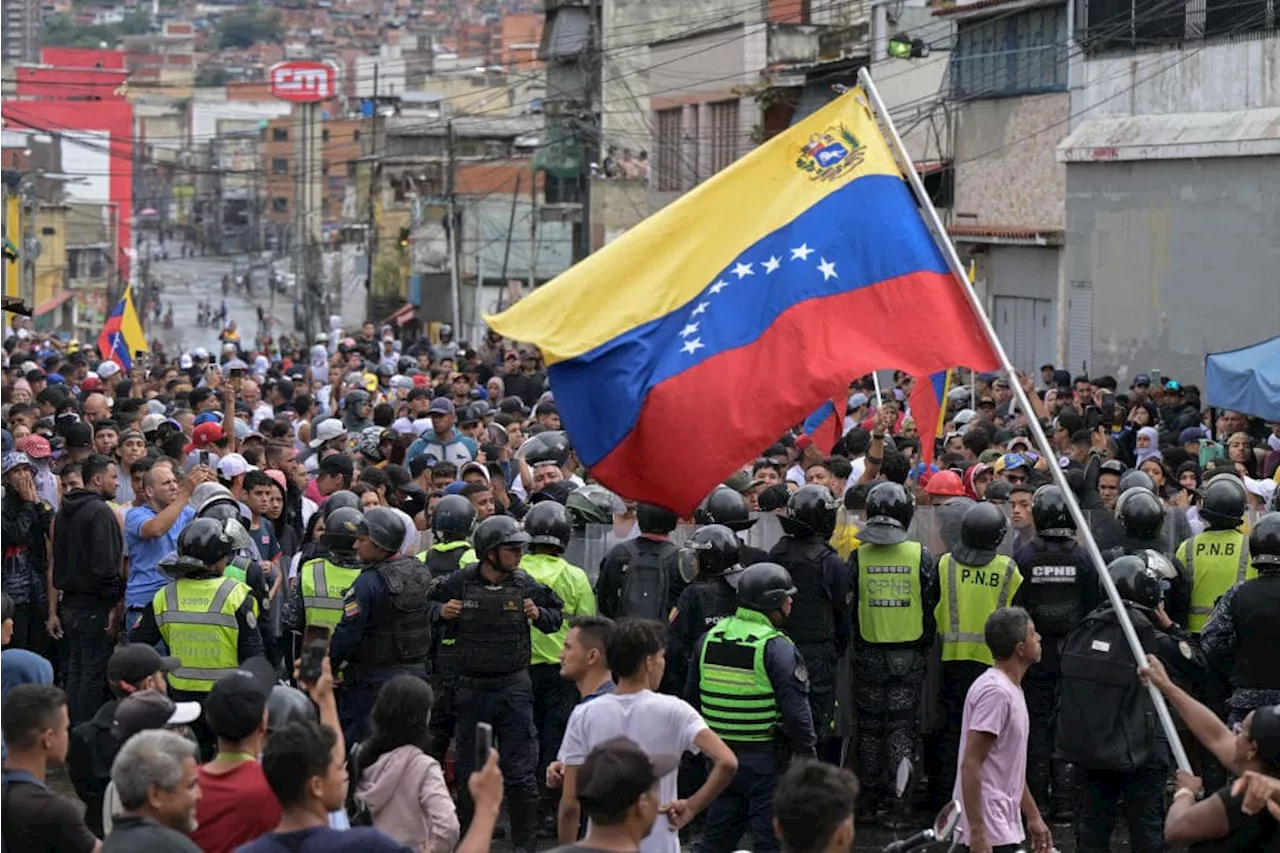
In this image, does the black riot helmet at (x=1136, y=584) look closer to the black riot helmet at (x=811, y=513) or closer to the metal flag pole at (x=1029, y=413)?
the metal flag pole at (x=1029, y=413)

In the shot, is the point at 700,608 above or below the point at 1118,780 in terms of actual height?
above

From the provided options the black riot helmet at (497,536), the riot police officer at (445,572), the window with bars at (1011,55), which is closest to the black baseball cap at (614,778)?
the black riot helmet at (497,536)

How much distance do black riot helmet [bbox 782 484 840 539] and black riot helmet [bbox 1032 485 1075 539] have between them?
1.05 m

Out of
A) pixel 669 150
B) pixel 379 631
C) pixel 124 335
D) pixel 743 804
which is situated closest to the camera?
pixel 743 804

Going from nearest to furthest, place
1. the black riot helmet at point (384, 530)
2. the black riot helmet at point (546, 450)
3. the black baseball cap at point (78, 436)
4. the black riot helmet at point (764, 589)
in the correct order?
1. the black riot helmet at point (764, 589)
2. the black riot helmet at point (384, 530)
3. the black baseball cap at point (78, 436)
4. the black riot helmet at point (546, 450)

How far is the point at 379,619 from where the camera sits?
409 inches

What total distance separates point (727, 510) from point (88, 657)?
376cm

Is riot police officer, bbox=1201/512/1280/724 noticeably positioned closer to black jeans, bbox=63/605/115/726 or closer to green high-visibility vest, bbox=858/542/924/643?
green high-visibility vest, bbox=858/542/924/643

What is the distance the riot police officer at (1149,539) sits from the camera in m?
11.3

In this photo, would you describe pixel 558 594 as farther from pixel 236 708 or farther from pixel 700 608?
pixel 236 708

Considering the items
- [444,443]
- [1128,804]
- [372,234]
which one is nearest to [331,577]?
[1128,804]

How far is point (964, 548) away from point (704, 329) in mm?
2765

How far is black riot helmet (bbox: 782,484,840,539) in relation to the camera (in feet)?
37.0

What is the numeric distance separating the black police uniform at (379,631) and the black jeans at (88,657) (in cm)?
260
